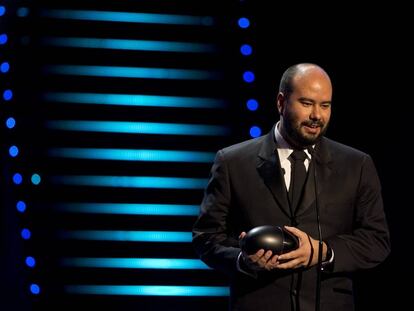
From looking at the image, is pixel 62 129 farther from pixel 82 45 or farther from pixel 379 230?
pixel 379 230

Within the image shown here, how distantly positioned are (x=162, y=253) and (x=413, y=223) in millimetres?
1274

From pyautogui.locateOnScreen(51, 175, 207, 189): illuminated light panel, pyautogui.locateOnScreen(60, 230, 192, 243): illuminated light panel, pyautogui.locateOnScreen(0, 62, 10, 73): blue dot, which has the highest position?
pyautogui.locateOnScreen(0, 62, 10, 73): blue dot

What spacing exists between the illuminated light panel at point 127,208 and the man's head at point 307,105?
1.46 meters

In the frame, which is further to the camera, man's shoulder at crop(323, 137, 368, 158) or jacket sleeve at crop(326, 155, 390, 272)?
man's shoulder at crop(323, 137, 368, 158)

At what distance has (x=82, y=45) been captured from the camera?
12.9 ft

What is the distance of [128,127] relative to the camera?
12.8 ft

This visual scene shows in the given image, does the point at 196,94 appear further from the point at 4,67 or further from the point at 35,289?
the point at 35,289

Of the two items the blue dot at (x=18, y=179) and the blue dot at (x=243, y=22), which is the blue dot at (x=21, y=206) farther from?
the blue dot at (x=243, y=22)

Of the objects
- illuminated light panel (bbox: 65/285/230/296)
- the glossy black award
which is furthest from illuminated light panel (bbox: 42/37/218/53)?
the glossy black award

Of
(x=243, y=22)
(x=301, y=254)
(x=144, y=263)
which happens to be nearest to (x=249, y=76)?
(x=243, y=22)

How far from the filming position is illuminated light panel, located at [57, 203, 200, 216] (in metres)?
3.89

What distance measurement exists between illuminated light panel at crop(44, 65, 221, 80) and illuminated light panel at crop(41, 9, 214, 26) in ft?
0.85

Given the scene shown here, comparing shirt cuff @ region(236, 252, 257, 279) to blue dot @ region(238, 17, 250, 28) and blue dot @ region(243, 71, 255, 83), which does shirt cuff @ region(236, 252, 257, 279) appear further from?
blue dot @ region(238, 17, 250, 28)

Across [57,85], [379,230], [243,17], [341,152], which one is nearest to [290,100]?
[341,152]
